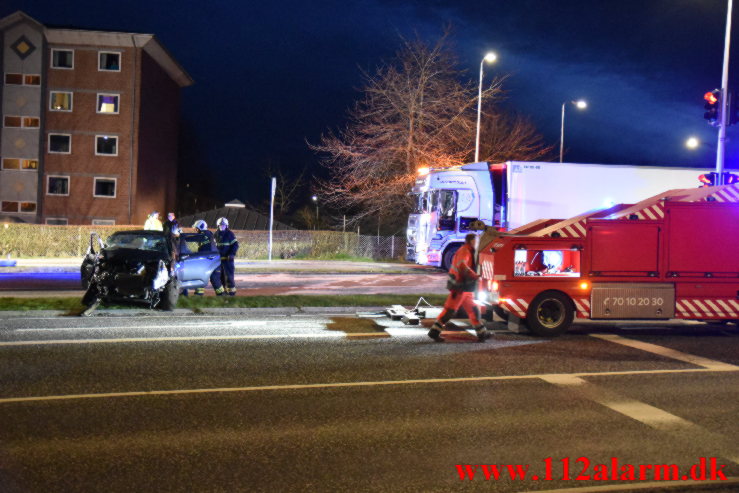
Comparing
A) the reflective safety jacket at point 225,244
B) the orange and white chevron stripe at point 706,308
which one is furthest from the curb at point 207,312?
the orange and white chevron stripe at point 706,308

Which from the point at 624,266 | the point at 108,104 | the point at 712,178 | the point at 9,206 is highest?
the point at 108,104

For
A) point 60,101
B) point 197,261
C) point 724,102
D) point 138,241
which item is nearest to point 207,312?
point 197,261

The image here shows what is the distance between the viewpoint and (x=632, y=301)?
11570 millimetres

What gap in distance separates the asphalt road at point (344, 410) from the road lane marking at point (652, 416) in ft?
0.09

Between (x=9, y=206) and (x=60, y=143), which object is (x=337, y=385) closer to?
(x=60, y=143)

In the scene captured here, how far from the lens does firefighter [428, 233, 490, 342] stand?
10.5 m

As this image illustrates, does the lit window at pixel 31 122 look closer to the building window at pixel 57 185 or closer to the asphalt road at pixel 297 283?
the building window at pixel 57 185

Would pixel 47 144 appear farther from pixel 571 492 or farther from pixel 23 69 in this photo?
pixel 571 492

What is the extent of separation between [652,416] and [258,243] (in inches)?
1031

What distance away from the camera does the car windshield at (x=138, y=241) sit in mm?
13711

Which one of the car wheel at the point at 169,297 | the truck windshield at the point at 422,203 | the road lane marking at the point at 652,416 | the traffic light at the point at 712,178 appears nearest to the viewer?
the road lane marking at the point at 652,416

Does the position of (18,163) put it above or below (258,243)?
above

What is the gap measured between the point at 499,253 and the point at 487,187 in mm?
11824

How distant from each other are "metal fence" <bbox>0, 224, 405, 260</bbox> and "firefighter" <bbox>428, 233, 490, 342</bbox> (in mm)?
21437
